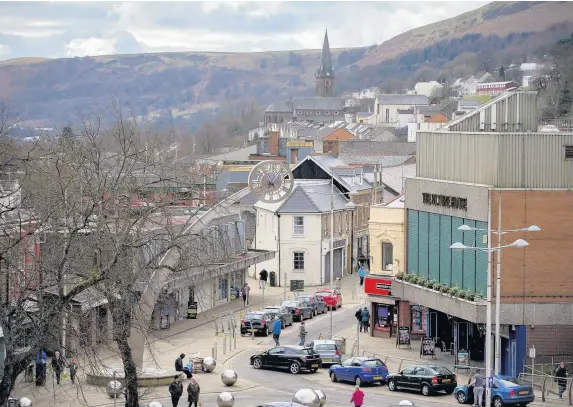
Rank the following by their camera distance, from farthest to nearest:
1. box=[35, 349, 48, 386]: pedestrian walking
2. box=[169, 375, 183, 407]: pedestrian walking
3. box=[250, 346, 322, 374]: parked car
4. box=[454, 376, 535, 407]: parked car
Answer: box=[250, 346, 322, 374]: parked car < box=[35, 349, 48, 386]: pedestrian walking < box=[169, 375, 183, 407]: pedestrian walking < box=[454, 376, 535, 407]: parked car

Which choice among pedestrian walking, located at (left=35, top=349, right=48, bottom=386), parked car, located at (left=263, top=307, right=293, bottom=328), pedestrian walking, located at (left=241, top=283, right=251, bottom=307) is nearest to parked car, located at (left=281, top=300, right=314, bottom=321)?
parked car, located at (left=263, top=307, right=293, bottom=328)

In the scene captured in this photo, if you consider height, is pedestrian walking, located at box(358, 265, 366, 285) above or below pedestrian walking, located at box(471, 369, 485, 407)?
below

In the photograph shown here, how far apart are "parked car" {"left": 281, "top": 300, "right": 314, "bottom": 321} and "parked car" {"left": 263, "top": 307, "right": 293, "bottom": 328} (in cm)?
82

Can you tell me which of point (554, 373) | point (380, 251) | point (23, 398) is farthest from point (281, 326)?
point (23, 398)

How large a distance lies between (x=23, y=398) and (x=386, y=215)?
85.8 feet

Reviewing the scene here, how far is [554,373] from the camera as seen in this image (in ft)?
175

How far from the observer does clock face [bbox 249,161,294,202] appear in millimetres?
84562

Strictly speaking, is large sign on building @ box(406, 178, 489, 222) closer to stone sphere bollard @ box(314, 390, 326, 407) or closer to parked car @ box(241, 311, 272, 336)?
parked car @ box(241, 311, 272, 336)

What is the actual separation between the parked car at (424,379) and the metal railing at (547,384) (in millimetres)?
2741

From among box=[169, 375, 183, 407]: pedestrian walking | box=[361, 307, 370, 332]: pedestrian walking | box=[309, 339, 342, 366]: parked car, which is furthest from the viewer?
box=[361, 307, 370, 332]: pedestrian walking

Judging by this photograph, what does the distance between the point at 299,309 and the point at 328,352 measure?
14744mm

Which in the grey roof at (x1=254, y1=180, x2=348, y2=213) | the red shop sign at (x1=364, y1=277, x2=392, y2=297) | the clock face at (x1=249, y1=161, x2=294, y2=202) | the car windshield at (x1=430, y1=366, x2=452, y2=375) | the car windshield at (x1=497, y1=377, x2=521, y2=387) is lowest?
the car windshield at (x1=430, y1=366, x2=452, y2=375)

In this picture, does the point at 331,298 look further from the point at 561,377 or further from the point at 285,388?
the point at 561,377

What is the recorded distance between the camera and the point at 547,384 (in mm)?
52312
